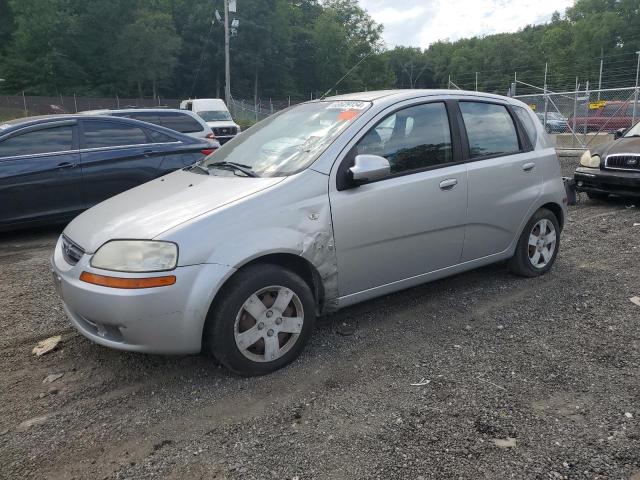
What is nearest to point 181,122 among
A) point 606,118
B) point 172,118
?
point 172,118

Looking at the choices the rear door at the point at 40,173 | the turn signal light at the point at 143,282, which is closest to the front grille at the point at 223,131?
the rear door at the point at 40,173

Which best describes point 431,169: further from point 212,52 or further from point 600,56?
point 600,56

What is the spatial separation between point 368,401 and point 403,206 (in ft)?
4.59

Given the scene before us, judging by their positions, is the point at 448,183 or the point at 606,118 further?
the point at 606,118

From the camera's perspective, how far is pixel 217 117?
20.0 m

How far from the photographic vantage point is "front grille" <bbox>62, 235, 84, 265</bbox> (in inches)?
124

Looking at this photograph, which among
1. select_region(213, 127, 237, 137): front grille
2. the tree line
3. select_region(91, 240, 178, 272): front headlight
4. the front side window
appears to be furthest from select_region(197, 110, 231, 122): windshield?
select_region(91, 240, 178, 272): front headlight

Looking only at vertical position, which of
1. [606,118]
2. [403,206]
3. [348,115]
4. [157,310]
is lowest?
[157,310]

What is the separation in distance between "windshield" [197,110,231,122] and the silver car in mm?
16290

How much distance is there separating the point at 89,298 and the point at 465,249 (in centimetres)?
276

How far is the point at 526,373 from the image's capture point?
3.20 m

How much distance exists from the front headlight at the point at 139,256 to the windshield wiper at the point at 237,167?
2.88 feet

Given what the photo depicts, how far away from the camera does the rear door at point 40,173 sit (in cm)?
605

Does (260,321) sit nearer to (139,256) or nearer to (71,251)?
(139,256)
